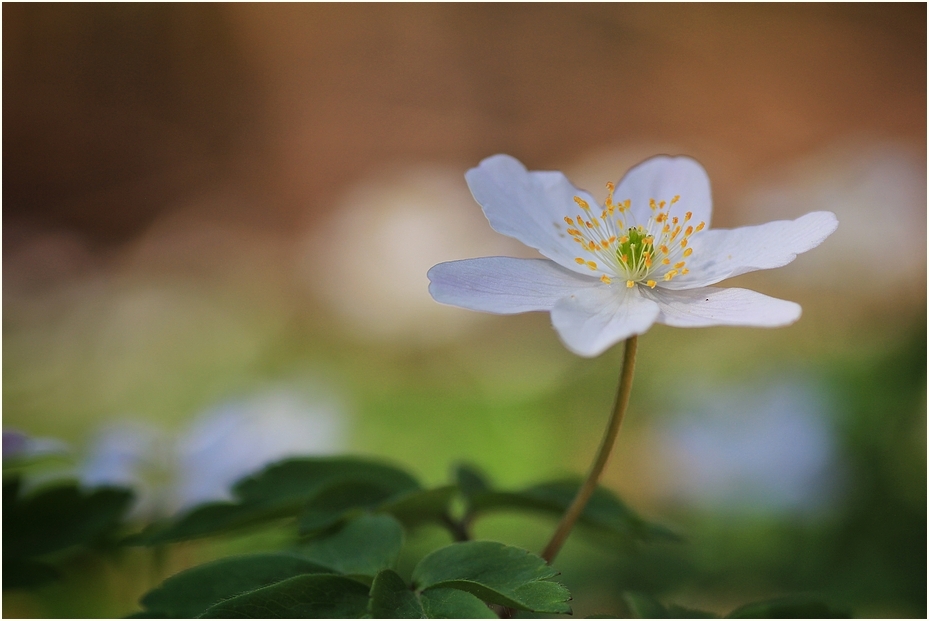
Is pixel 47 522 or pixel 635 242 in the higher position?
pixel 635 242

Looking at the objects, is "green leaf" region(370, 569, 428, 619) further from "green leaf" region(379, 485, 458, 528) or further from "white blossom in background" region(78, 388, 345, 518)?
"white blossom in background" region(78, 388, 345, 518)

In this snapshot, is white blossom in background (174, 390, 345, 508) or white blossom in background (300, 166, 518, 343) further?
white blossom in background (300, 166, 518, 343)

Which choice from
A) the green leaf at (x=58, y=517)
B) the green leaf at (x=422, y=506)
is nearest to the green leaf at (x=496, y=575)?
the green leaf at (x=422, y=506)

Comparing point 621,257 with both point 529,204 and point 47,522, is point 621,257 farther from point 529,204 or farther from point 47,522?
point 47,522

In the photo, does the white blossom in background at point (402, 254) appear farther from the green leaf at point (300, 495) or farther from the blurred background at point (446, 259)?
the green leaf at point (300, 495)

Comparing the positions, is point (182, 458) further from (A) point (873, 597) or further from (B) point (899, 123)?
(B) point (899, 123)

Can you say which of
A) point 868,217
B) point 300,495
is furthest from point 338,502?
point 868,217

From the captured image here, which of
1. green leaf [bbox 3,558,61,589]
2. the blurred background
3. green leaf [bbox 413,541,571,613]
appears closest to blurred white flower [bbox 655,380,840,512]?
the blurred background
